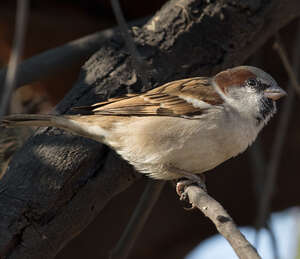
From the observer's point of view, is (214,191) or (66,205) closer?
(66,205)

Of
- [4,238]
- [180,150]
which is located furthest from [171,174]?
[4,238]

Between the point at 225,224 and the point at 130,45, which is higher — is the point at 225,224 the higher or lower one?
the lower one

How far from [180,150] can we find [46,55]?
98cm

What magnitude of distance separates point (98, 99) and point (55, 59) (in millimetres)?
517

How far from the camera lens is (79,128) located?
88.2 inches

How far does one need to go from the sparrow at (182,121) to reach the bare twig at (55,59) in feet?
1.83

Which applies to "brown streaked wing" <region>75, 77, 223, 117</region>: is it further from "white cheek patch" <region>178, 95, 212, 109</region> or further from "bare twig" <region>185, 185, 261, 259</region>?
"bare twig" <region>185, 185, 261, 259</region>

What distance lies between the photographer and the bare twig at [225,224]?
141 centimetres

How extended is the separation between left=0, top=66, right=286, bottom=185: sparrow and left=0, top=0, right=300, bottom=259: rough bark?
0.33 ft

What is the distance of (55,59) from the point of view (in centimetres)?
280

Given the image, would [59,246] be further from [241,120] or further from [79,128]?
[241,120]

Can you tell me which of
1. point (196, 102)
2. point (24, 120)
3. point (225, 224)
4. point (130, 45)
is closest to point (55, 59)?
point (130, 45)

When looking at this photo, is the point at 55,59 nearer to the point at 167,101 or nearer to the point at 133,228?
the point at 167,101

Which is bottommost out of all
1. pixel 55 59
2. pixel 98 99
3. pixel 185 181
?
pixel 185 181
